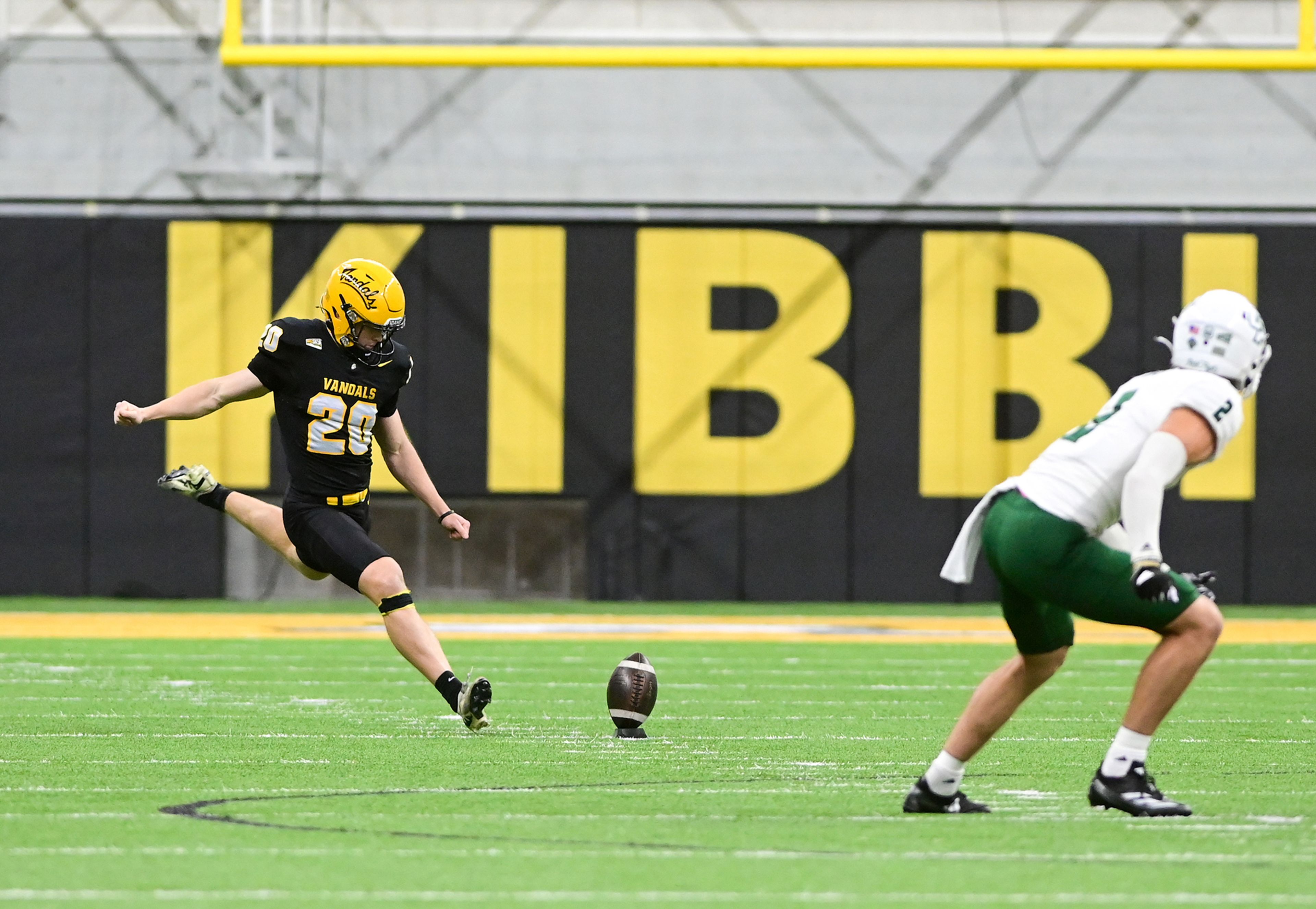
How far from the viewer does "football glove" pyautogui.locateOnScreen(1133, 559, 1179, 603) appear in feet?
17.0

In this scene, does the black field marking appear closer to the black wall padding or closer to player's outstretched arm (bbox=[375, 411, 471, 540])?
player's outstretched arm (bbox=[375, 411, 471, 540])

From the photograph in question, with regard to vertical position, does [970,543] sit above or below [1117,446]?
below

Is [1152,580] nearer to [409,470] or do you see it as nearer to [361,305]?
[361,305]

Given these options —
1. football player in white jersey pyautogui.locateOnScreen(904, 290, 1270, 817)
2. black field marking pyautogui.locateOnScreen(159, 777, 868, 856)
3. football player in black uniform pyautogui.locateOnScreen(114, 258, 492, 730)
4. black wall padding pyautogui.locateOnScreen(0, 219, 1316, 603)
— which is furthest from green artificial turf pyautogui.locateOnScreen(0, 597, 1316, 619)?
football player in white jersey pyautogui.locateOnScreen(904, 290, 1270, 817)

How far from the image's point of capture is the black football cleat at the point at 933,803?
5.73 metres

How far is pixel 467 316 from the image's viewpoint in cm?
1792

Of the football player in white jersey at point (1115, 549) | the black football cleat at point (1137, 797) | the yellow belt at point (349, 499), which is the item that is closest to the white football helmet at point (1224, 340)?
the football player in white jersey at point (1115, 549)

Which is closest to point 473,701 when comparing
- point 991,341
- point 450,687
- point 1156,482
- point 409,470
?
point 450,687

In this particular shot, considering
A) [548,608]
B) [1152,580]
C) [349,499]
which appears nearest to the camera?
[1152,580]

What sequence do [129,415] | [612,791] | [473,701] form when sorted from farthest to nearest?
[129,415] < [473,701] < [612,791]

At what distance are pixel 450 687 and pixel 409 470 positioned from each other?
1.17 metres

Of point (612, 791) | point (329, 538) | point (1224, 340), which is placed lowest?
point (612, 791)

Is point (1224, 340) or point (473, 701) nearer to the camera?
point (1224, 340)

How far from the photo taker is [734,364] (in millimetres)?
17875
